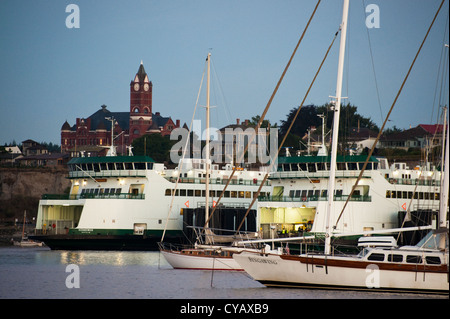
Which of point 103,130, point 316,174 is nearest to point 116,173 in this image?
point 316,174

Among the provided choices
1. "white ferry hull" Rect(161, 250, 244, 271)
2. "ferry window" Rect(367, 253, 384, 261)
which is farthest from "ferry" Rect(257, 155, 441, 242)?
"ferry window" Rect(367, 253, 384, 261)

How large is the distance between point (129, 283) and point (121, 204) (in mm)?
28135

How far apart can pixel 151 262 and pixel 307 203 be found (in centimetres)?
1445

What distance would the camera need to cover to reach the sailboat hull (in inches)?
1379

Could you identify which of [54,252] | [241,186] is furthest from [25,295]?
[241,186]

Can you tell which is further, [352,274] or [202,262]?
[202,262]

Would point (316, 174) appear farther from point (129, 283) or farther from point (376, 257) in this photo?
point (376, 257)

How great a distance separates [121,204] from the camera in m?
70.4

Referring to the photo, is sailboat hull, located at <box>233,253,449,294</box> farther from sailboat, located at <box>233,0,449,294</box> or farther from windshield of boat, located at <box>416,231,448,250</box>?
windshield of boat, located at <box>416,231,448,250</box>

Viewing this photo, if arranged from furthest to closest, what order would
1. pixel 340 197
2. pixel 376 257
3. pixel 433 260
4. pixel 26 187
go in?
pixel 26 187 → pixel 340 197 → pixel 376 257 → pixel 433 260

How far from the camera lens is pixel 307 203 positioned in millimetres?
64750

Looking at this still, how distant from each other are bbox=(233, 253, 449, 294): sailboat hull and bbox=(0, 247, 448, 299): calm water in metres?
0.35
